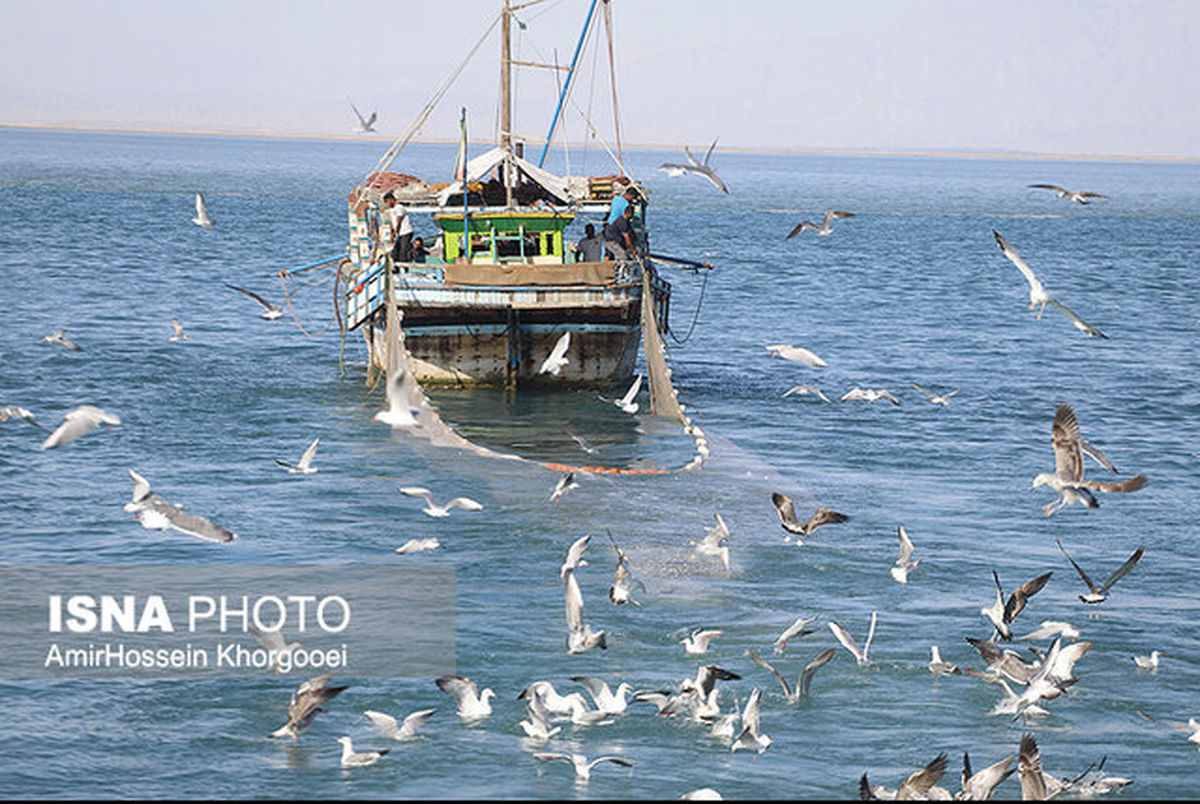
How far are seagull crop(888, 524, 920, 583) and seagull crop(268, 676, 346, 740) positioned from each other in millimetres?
6536

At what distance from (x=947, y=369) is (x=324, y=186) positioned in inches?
4876

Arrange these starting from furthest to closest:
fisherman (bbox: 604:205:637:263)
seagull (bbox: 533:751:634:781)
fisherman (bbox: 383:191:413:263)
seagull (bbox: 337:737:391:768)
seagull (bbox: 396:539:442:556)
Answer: fisherman (bbox: 604:205:637:263) < fisherman (bbox: 383:191:413:263) < seagull (bbox: 396:539:442:556) < seagull (bbox: 337:737:391:768) < seagull (bbox: 533:751:634:781)

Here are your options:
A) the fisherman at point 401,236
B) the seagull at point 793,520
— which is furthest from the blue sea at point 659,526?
the fisherman at point 401,236

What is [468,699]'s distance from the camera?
15.5 m

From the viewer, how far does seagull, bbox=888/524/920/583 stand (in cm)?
1834

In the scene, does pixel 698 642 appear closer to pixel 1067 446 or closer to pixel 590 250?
pixel 1067 446

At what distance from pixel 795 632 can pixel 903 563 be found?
2342 millimetres

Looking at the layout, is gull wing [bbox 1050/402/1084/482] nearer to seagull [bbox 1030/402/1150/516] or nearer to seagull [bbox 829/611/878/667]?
seagull [bbox 1030/402/1150/516]

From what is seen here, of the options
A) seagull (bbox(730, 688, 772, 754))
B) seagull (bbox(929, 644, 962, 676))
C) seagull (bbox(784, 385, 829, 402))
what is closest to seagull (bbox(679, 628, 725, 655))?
seagull (bbox(730, 688, 772, 754))

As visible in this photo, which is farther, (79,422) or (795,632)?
(79,422)

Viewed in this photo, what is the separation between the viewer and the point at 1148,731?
16.1 meters

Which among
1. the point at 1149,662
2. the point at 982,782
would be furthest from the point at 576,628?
the point at 1149,662

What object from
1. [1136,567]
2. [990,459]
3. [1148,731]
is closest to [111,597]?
[1148,731]

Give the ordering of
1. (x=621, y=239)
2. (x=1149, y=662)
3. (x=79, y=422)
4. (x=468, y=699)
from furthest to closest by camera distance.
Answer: (x=621, y=239) → (x=1149, y=662) → (x=79, y=422) → (x=468, y=699)
